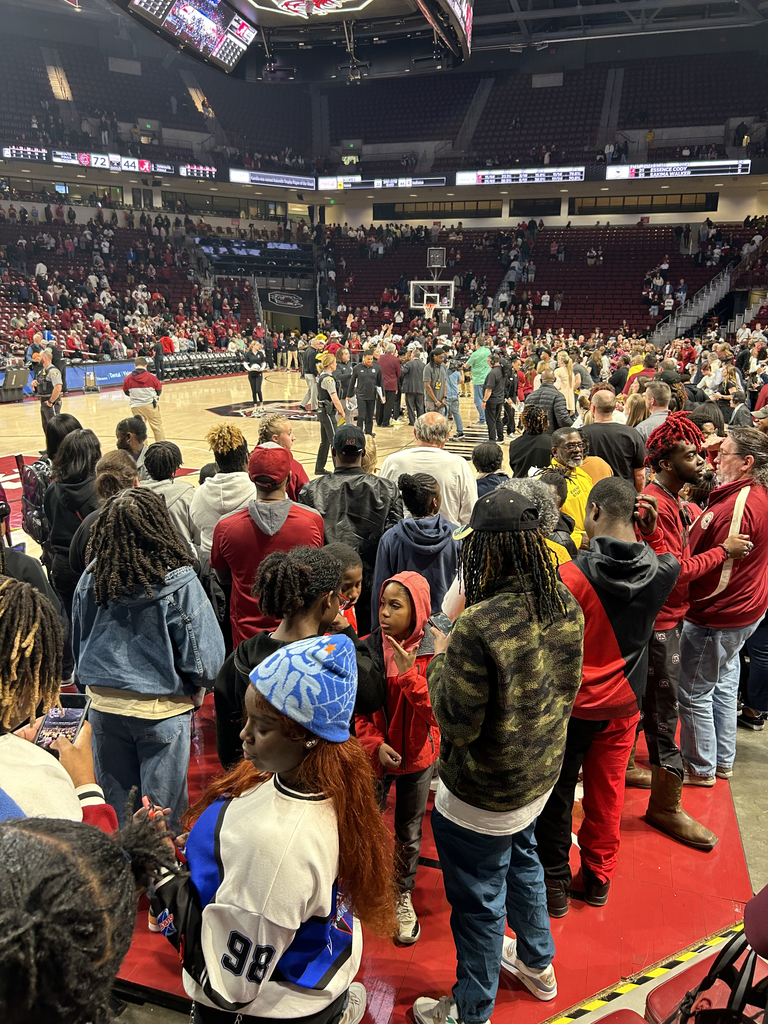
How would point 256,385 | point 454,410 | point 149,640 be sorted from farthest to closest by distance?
1. point 256,385
2. point 454,410
3. point 149,640

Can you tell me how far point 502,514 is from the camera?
202cm

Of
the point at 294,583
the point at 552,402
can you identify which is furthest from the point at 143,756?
the point at 552,402

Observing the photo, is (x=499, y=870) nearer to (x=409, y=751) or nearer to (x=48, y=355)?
(x=409, y=751)

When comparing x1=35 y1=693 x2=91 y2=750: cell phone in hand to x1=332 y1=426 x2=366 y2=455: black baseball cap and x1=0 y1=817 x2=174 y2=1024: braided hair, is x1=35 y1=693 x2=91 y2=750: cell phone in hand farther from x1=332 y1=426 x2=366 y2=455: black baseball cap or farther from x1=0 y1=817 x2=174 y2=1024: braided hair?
x1=332 y1=426 x2=366 y2=455: black baseball cap

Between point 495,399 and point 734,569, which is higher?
point 734,569

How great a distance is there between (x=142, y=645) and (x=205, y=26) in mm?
27486

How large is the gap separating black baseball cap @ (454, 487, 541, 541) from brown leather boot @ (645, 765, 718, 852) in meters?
1.93

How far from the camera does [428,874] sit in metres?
3.14

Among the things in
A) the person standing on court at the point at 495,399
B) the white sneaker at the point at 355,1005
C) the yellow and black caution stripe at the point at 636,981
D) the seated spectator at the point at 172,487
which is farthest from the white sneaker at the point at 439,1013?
the person standing on court at the point at 495,399

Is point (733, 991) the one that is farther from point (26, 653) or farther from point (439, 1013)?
point (26, 653)

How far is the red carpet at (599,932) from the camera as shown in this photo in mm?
2518

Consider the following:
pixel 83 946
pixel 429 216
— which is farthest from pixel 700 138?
pixel 83 946

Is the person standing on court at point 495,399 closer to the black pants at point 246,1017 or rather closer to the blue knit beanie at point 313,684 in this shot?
the blue knit beanie at point 313,684

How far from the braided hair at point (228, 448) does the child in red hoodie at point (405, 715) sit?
1671 mm
